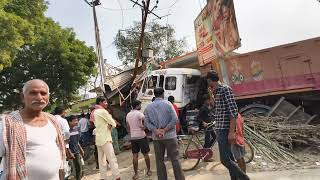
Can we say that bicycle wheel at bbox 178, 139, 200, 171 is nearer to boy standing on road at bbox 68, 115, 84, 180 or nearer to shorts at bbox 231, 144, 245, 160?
boy standing on road at bbox 68, 115, 84, 180

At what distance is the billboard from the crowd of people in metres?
1.76

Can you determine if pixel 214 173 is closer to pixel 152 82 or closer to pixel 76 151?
pixel 76 151

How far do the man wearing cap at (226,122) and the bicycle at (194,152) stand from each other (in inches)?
117

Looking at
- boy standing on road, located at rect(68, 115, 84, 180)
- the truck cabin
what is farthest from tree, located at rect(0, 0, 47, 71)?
boy standing on road, located at rect(68, 115, 84, 180)

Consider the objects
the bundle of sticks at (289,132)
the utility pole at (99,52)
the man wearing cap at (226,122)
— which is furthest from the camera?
the utility pole at (99,52)

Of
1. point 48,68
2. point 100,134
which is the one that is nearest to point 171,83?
point 100,134

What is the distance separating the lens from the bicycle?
8.97 metres

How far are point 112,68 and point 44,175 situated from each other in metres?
17.3

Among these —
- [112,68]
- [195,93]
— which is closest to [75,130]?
[195,93]

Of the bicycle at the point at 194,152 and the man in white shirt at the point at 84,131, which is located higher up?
the man in white shirt at the point at 84,131

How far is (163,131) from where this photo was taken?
708 cm

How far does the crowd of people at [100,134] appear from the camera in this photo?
3.13 metres

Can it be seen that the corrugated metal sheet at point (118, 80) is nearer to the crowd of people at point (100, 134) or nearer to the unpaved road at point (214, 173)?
the crowd of people at point (100, 134)

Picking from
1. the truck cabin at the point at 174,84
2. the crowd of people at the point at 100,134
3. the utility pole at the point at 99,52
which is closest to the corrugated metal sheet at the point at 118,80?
the utility pole at the point at 99,52
